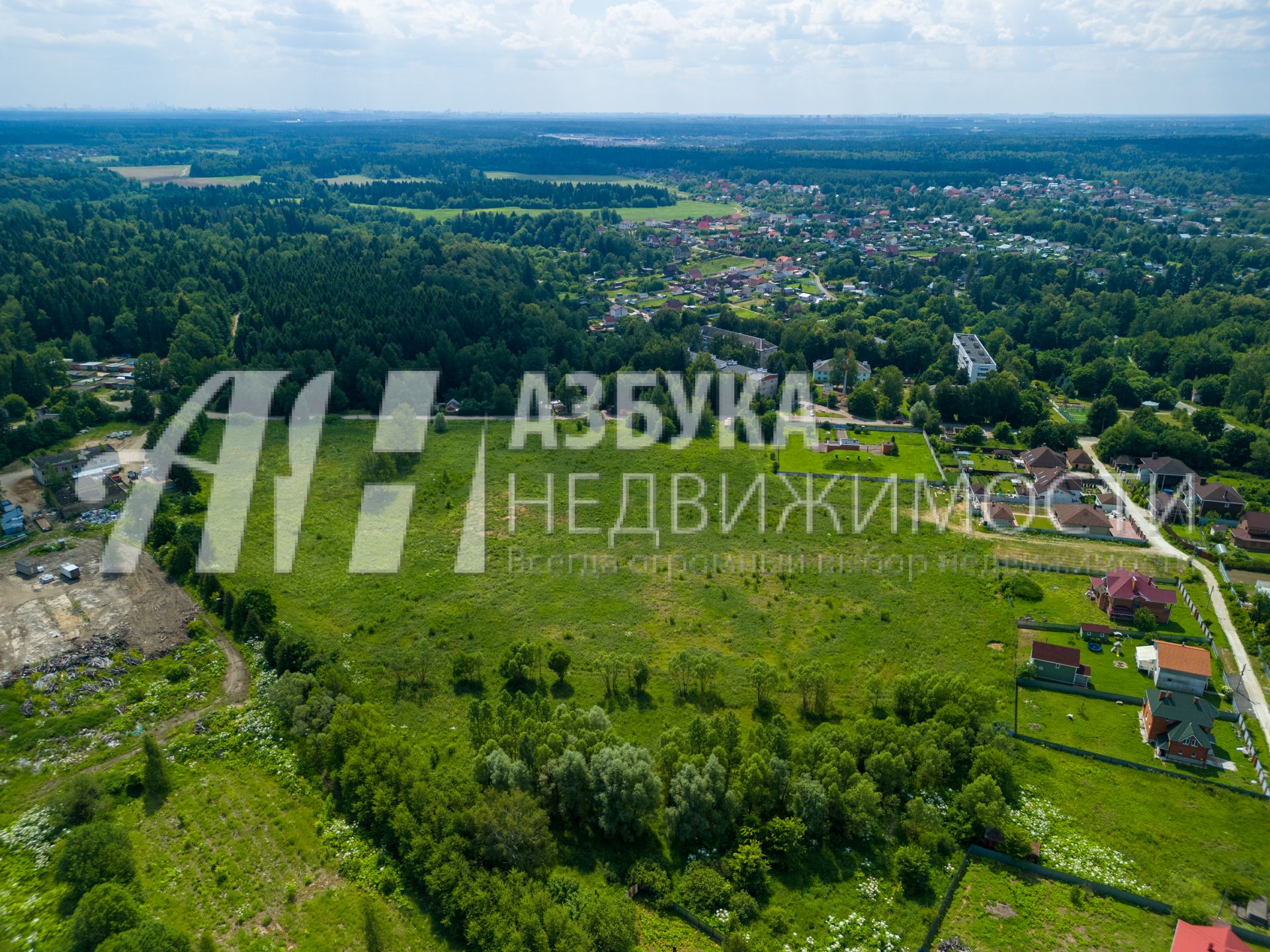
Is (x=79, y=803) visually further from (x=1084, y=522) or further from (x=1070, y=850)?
(x=1084, y=522)

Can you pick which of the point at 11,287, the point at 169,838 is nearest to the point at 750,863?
the point at 169,838

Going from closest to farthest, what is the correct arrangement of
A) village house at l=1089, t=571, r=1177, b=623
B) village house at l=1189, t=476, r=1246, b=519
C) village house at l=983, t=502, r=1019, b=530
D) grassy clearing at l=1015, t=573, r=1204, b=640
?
grassy clearing at l=1015, t=573, r=1204, b=640, village house at l=1089, t=571, r=1177, b=623, village house at l=983, t=502, r=1019, b=530, village house at l=1189, t=476, r=1246, b=519

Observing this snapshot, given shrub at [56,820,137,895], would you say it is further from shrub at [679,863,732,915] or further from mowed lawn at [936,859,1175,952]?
mowed lawn at [936,859,1175,952]

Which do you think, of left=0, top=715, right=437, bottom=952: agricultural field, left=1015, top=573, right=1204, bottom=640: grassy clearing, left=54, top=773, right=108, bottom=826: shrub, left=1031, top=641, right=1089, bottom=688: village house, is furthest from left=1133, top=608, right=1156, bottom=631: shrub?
left=54, top=773, right=108, bottom=826: shrub

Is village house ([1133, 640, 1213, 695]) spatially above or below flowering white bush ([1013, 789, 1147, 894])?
above

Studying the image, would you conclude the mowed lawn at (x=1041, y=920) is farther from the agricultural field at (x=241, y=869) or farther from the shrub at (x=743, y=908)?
the agricultural field at (x=241, y=869)

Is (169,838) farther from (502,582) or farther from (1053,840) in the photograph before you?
(1053,840)
